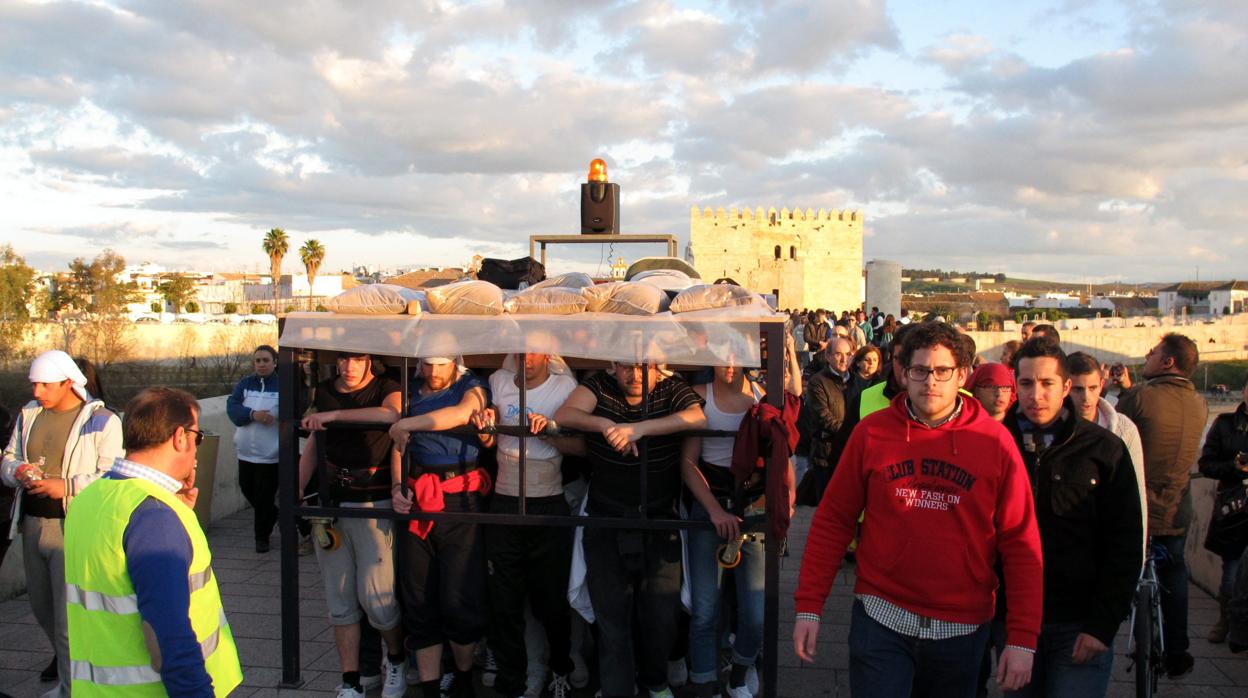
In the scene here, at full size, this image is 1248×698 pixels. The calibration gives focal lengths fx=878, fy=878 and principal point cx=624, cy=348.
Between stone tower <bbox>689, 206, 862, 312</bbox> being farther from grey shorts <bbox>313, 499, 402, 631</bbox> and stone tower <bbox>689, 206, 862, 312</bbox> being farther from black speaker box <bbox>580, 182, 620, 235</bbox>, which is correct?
grey shorts <bbox>313, 499, 402, 631</bbox>

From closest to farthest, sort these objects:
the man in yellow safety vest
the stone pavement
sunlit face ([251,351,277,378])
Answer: the man in yellow safety vest, the stone pavement, sunlit face ([251,351,277,378])

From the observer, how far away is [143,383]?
2781cm

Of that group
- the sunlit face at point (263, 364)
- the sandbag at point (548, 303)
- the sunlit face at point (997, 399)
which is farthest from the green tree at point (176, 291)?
the sunlit face at point (997, 399)

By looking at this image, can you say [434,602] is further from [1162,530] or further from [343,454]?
[1162,530]

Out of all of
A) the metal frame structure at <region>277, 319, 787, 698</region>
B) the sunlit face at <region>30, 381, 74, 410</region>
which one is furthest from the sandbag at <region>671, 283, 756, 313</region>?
the sunlit face at <region>30, 381, 74, 410</region>

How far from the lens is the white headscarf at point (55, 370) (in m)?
4.55

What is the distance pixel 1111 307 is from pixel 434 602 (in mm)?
120722

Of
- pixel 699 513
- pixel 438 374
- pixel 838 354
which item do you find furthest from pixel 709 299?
pixel 838 354

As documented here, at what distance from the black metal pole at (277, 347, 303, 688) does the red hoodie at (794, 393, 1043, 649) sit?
3073 mm

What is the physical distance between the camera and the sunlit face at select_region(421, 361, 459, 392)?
4.65 m

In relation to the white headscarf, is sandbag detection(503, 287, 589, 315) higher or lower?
higher

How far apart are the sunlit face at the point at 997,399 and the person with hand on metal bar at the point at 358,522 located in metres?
2.91

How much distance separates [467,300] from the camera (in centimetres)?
459

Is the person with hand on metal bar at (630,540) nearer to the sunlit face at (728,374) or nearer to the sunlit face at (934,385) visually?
the sunlit face at (728,374)
